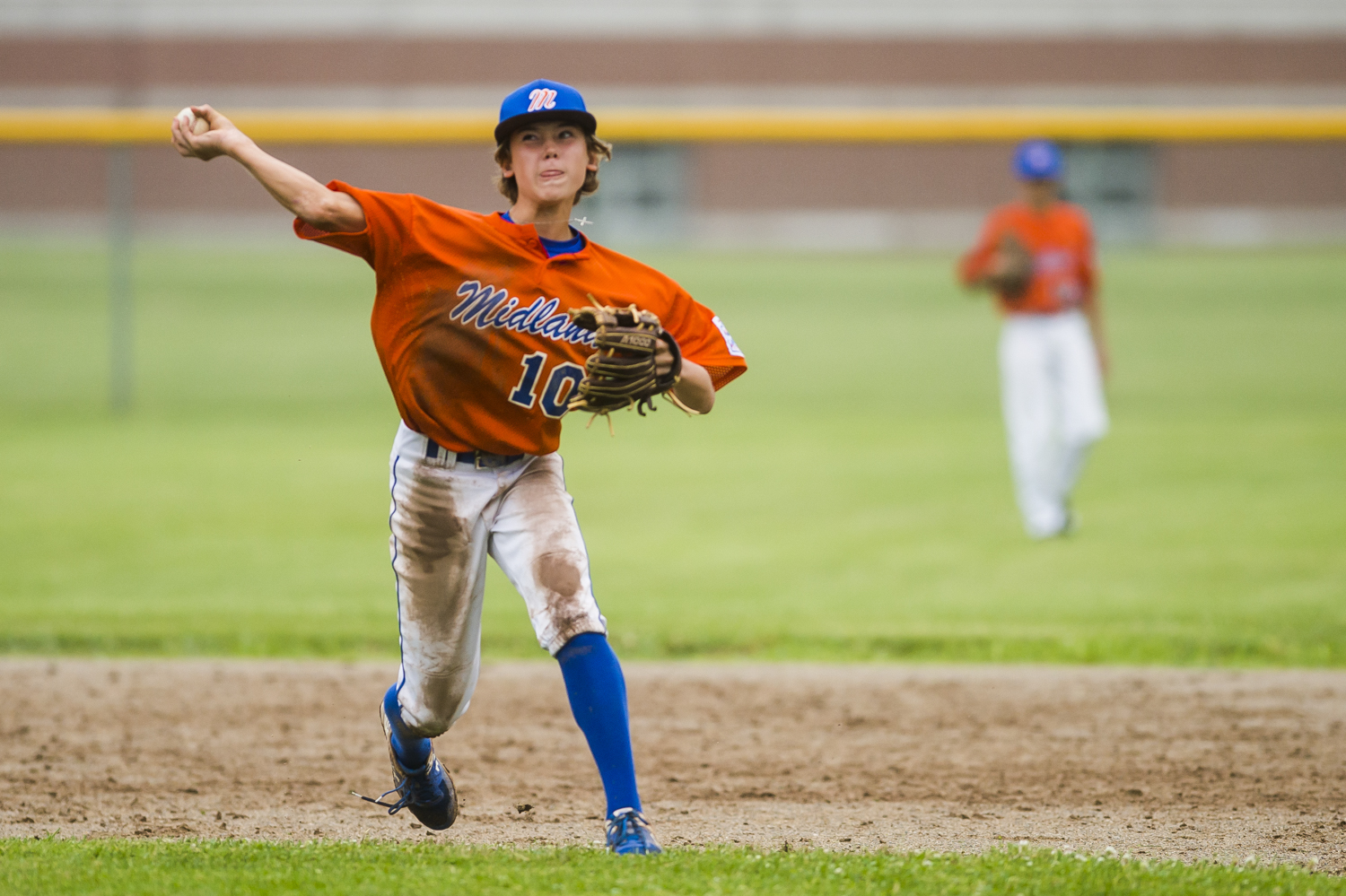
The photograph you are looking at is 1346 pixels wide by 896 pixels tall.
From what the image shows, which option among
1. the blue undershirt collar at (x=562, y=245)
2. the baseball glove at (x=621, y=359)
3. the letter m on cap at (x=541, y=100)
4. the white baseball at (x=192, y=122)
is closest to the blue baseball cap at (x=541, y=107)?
the letter m on cap at (x=541, y=100)

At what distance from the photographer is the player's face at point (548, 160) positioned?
132 inches

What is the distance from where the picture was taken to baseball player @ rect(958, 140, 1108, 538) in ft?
26.2

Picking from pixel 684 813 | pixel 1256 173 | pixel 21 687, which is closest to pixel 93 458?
pixel 21 687

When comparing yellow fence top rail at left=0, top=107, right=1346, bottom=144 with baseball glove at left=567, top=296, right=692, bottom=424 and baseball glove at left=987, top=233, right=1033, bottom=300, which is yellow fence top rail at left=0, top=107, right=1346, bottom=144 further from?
baseball glove at left=567, top=296, right=692, bottom=424

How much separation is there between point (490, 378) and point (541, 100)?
663mm

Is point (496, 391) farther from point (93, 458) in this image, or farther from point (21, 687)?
point (93, 458)

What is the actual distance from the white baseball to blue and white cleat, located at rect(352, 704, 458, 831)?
147 cm

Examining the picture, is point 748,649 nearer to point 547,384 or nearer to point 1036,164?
point 547,384

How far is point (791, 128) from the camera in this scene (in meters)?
10.9

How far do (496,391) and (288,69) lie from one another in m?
26.5

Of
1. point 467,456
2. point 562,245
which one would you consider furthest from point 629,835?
point 562,245

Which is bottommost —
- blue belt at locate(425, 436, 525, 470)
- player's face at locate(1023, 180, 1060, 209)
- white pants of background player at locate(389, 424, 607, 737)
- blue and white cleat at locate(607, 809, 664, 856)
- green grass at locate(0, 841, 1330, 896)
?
green grass at locate(0, 841, 1330, 896)

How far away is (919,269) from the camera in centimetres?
1688

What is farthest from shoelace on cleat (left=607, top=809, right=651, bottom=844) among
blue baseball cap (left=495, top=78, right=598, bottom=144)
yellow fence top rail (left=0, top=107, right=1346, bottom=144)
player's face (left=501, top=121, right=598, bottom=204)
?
yellow fence top rail (left=0, top=107, right=1346, bottom=144)
